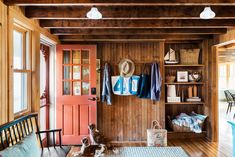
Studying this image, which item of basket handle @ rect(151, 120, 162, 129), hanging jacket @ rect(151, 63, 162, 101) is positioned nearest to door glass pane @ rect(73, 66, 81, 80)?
hanging jacket @ rect(151, 63, 162, 101)

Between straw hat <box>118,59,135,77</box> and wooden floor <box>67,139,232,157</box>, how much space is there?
1502 millimetres

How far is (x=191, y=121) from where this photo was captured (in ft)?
17.0

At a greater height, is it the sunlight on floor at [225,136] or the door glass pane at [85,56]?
the door glass pane at [85,56]

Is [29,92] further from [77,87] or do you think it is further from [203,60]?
[203,60]

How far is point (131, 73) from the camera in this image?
5184mm

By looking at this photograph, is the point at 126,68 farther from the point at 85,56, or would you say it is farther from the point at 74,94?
the point at 74,94

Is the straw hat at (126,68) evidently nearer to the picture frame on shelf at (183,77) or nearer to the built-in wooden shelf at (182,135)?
the picture frame on shelf at (183,77)

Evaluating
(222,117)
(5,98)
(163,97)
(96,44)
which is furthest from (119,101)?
(222,117)

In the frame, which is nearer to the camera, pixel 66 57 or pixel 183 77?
pixel 66 57

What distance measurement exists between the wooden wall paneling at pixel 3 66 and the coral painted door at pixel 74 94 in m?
2.21

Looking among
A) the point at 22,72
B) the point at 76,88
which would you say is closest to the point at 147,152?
the point at 76,88

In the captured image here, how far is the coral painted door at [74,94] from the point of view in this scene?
192 inches

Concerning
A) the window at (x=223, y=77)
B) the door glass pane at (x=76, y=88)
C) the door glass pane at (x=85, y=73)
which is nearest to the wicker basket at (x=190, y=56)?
the door glass pane at (x=85, y=73)

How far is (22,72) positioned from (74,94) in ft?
5.67
